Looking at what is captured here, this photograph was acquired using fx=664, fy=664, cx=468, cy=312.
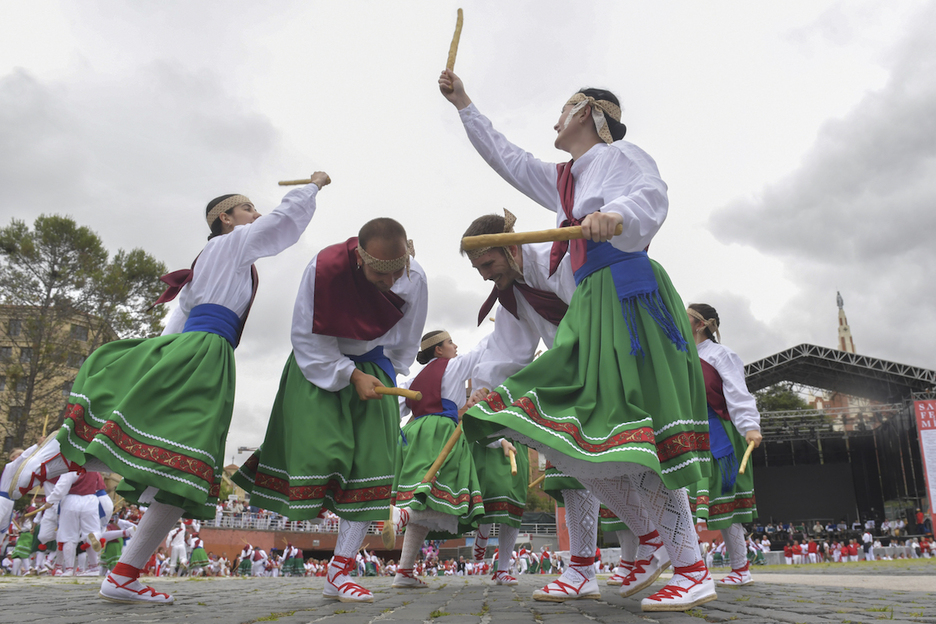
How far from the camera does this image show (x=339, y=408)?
11.9 feet

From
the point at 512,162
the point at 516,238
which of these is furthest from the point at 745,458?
the point at 516,238

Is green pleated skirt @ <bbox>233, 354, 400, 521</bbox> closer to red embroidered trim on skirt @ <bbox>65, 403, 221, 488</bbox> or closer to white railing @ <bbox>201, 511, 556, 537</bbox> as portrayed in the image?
red embroidered trim on skirt @ <bbox>65, 403, 221, 488</bbox>

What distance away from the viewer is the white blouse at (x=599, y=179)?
2.68 meters

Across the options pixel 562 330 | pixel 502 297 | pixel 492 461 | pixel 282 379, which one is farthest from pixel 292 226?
pixel 492 461

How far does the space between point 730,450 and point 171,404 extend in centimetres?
388

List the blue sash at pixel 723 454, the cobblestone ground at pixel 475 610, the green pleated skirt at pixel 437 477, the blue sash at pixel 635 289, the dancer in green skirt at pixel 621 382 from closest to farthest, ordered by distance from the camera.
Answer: the cobblestone ground at pixel 475 610
the dancer in green skirt at pixel 621 382
the blue sash at pixel 635 289
the green pleated skirt at pixel 437 477
the blue sash at pixel 723 454

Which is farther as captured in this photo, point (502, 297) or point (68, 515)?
point (68, 515)

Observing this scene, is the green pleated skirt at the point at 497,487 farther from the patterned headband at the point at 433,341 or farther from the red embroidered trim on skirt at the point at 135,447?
the red embroidered trim on skirt at the point at 135,447

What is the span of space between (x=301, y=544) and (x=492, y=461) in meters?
28.5

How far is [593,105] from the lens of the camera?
3303 millimetres

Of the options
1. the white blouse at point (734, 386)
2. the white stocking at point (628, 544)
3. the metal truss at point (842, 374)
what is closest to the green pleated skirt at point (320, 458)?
the white stocking at point (628, 544)

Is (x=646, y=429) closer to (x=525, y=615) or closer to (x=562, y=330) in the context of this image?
(x=562, y=330)

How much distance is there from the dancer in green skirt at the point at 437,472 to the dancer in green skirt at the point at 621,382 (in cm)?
172

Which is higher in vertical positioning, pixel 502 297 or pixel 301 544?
pixel 502 297
